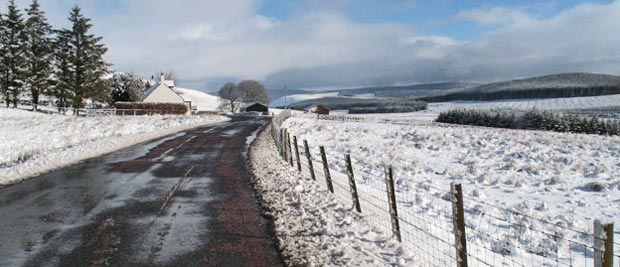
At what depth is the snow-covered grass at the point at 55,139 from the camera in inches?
693

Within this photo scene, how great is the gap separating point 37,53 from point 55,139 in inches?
1210

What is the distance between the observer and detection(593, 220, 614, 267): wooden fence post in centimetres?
386

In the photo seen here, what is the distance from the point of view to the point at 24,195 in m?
11.8

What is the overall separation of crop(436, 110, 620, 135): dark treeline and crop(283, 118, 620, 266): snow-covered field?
4239 centimetres

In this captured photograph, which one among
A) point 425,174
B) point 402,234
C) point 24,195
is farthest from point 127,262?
point 425,174

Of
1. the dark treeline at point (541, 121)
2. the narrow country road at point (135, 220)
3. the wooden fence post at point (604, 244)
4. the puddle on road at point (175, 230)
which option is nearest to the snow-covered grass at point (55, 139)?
the narrow country road at point (135, 220)

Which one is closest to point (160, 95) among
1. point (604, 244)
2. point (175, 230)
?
point (175, 230)

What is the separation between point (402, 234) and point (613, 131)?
227ft

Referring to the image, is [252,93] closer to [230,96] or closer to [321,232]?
[230,96]

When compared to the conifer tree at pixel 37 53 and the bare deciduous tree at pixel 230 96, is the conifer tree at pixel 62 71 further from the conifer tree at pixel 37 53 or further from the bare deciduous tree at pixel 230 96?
the bare deciduous tree at pixel 230 96

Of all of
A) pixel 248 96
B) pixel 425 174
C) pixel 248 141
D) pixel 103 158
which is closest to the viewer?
pixel 425 174

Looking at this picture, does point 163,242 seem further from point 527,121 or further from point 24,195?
point 527,121

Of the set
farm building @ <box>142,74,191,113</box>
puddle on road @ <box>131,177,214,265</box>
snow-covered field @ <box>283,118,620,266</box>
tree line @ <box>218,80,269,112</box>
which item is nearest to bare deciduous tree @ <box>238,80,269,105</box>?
tree line @ <box>218,80,269,112</box>

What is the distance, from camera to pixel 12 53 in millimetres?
51906
